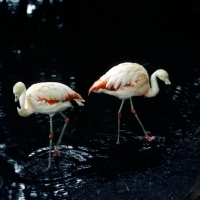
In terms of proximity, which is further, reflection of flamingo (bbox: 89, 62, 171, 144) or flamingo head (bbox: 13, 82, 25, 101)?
reflection of flamingo (bbox: 89, 62, 171, 144)

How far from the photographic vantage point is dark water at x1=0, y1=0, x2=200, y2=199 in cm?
555

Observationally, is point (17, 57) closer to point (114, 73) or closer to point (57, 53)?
point (57, 53)

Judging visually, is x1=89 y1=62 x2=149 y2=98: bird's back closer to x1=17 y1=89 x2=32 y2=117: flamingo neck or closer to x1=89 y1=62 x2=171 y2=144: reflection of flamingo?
x1=89 y1=62 x2=171 y2=144: reflection of flamingo

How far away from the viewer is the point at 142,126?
623 centimetres

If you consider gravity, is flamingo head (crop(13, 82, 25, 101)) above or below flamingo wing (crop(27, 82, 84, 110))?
above

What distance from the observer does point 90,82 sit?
8016 mm

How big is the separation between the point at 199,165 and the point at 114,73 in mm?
1574

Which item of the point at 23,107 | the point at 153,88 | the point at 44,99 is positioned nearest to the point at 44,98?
the point at 44,99

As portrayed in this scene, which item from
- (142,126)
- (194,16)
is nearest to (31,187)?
(142,126)

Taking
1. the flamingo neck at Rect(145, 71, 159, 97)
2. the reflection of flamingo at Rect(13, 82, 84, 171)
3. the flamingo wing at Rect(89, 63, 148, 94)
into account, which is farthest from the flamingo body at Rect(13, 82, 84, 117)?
the flamingo neck at Rect(145, 71, 159, 97)

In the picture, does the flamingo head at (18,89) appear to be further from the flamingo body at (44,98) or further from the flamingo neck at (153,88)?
the flamingo neck at (153,88)

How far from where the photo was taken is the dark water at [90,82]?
218 inches

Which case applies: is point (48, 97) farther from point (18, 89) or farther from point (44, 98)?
point (18, 89)

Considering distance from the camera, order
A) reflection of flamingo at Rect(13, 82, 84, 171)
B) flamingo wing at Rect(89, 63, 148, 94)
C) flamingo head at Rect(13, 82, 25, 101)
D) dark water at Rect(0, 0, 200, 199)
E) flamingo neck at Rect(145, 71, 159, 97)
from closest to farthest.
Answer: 1. flamingo head at Rect(13, 82, 25, 101)
2. dark water at Rect(0, 0, 200, 199)
3. reflection of flamingo at Rect(13, 82, 84, 171)
4. flamingo wing at Rect(89, 63, 148, 94)
5. flamingo neck at Rect(145, 71, 159, 97)
